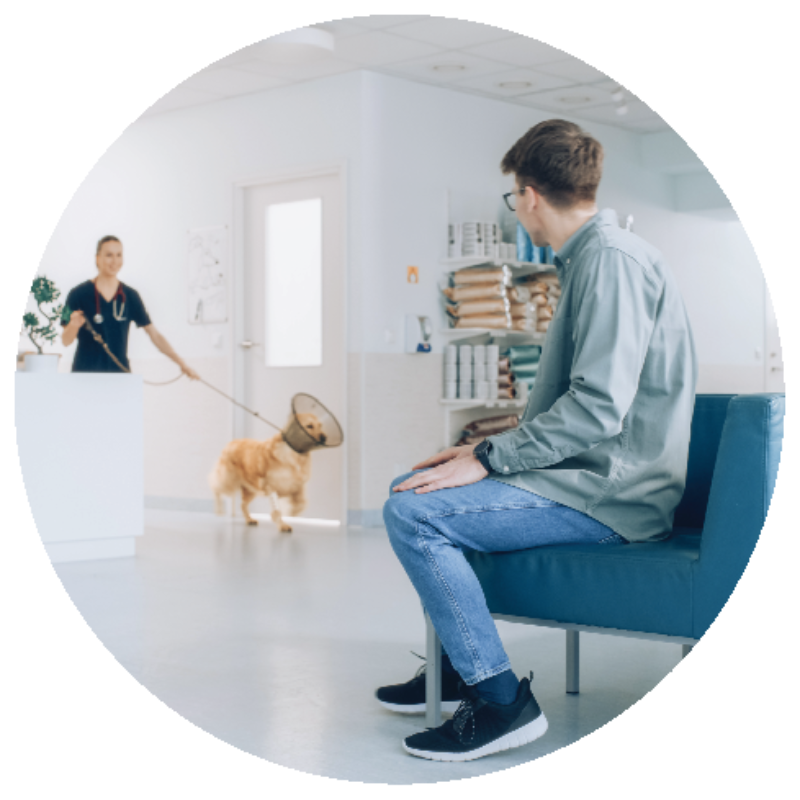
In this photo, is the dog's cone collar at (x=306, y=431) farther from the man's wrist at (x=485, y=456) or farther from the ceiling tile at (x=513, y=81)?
the man's wrist at (x=485, y=456)

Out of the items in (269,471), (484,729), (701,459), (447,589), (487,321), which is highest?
(487,321)

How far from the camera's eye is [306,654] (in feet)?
11.0

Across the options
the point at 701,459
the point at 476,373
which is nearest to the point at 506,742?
the point at 701,459

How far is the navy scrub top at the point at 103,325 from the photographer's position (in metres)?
5.95

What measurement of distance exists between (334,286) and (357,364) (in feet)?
1.83

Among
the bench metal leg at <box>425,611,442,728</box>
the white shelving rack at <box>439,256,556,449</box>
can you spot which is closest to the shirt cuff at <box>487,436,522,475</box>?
the bench metal leg at <box>425,611,442,728</box>

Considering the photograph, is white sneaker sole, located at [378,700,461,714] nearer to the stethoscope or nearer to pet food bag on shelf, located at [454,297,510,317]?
the stethoscope

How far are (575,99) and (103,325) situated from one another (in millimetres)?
3650

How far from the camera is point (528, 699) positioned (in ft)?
7.69

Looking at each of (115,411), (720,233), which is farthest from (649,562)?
(720,233)

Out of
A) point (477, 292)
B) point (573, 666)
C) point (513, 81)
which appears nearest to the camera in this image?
point (573, 666)

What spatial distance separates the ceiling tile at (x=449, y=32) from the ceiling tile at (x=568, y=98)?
127 centimetres

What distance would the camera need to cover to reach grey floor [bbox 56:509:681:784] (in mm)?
2488

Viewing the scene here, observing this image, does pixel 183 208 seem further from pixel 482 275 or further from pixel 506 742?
pixel 506 742
